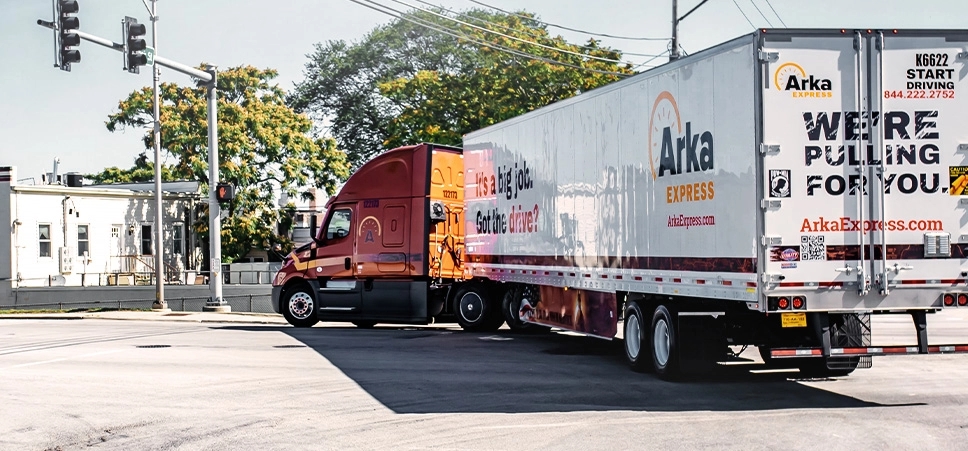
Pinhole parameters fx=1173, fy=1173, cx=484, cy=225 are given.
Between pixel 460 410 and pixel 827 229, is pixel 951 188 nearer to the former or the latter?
pixel 827 229

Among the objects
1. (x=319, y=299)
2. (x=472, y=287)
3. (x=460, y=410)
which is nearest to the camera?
(x=460, y=410)

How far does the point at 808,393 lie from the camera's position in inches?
502

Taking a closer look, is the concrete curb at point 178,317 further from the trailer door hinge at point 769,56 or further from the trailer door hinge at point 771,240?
the trailer door hinge at point 769,56

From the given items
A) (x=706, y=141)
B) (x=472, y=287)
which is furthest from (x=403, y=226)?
(x=706, y=141)

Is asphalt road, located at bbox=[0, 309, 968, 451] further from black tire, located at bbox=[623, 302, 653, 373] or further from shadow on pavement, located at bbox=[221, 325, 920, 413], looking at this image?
black tire, located at bbox=[623, 302, 653, 373]

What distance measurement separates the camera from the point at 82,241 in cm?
4584

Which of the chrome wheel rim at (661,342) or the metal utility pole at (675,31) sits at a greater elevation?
the metal utility pole at (675,31)

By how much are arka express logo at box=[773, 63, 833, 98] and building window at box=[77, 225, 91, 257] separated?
127 ft

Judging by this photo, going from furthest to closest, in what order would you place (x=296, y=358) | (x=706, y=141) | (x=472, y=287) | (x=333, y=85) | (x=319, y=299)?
(x=333, y=85) < (x=319, y=299) < (x=472, y=287) < (x=296, y=358) < (x=706, y=141)

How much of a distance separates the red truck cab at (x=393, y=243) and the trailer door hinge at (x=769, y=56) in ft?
39.9

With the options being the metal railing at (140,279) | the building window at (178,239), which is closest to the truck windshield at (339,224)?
the metal railing at (140,279)

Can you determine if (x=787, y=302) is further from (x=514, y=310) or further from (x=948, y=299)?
(x=514, y=310)

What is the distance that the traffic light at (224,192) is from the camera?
1133 inches

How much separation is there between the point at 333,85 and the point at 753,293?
5035 centimetres
